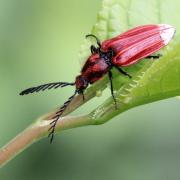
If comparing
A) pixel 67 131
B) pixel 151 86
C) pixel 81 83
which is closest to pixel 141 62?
pixel 81 83

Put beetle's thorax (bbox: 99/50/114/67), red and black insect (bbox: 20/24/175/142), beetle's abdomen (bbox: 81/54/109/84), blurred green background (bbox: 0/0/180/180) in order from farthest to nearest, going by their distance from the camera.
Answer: blurred green background (bbox: 0/0/180/180) < beetle's thorax (bbox: 99/50/114/67) < beetle's abdomen (bbox: 81/54/109/84) < red and black insect (bbox: 20/24/175/142)

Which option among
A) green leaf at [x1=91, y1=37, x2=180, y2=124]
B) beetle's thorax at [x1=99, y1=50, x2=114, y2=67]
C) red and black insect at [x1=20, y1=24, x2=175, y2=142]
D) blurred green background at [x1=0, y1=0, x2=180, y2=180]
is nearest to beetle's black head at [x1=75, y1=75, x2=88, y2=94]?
red and black insect at [x1=20, y1=24, x2=175, y2=142]

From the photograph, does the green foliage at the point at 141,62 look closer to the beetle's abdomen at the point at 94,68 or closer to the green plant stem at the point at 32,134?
the green plant stem at the point at 32,134

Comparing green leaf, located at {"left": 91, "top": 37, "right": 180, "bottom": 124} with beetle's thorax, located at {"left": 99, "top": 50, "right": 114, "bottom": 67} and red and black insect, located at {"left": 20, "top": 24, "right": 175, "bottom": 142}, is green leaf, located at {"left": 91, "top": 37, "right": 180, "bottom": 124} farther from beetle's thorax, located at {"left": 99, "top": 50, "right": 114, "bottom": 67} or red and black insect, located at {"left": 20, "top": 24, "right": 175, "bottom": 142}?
beetle's thorax, located at {"left": 99, "top": 50, "right": 114, "bottom": 67}

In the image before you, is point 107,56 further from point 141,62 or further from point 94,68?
point 141,62

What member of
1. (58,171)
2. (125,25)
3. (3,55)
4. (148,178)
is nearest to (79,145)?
(58,171)

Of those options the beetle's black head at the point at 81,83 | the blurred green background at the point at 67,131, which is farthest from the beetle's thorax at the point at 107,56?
the blurred green background at the point at 67,131

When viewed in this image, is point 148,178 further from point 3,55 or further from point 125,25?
point 125,25
